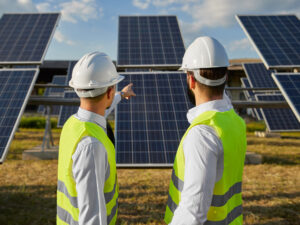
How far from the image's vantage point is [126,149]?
5.91m

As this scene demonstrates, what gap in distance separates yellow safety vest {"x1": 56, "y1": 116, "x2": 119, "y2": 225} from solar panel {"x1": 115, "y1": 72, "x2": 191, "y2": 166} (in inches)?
128

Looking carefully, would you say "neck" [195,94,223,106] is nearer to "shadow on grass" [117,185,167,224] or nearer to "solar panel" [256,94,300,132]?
"shadow on grass" [117,185,167,224]

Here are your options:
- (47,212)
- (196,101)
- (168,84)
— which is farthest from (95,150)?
(168,84)

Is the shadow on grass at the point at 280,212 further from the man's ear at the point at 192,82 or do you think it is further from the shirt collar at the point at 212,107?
the man's ear at the point at 192,82

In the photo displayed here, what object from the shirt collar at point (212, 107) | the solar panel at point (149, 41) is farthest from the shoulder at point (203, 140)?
the solar panel at point (149, 41)

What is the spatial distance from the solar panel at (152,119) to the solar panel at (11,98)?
2563mm

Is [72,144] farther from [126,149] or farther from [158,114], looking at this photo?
[158,114]

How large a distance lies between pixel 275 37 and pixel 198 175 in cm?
1041

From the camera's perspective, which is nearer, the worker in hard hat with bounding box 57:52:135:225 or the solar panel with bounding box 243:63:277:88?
the worker in hard hat with bounding box 57:52:135:225

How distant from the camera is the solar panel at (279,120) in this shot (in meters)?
14.0

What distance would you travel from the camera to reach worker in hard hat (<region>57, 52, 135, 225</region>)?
1992 millimetres

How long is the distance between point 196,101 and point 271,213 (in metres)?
4.54

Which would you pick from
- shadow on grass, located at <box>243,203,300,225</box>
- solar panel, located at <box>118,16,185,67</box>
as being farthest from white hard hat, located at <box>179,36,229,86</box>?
solar panel, located at <box>118,16,185,67</box>

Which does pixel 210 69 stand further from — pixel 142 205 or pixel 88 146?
pixel 142 205
